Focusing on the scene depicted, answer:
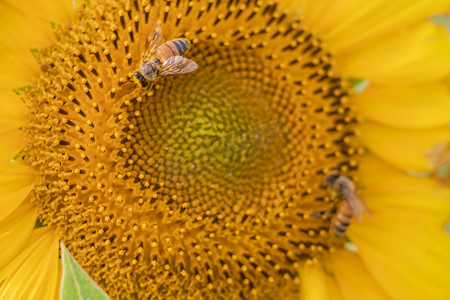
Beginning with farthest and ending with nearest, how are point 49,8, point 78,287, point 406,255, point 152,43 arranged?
point 406,255 < point 49,8 < point 152,43 < point 78,287

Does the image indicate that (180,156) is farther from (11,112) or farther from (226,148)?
(11,112)

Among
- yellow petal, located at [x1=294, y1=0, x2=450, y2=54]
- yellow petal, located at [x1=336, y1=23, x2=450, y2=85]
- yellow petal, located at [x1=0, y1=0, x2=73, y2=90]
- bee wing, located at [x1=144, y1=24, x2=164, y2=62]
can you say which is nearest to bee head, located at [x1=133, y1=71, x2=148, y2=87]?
bee wing, located at [x1=144, y1=24, x2=164, y2=62]

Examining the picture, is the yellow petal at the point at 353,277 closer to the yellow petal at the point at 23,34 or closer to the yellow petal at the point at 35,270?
the yellow petal at the point at 35,270

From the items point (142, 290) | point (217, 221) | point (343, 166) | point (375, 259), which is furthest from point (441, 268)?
point (142, 290)

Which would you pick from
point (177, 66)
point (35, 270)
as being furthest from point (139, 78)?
point (35, 270)

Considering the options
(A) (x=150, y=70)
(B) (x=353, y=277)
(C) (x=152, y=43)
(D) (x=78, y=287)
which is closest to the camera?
(D) (x=78, y=287)

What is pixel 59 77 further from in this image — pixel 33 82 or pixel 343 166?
pixel 343 166

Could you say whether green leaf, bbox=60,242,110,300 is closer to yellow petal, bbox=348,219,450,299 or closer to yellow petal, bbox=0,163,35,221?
yellow petal, bbox=0,163,35,221
